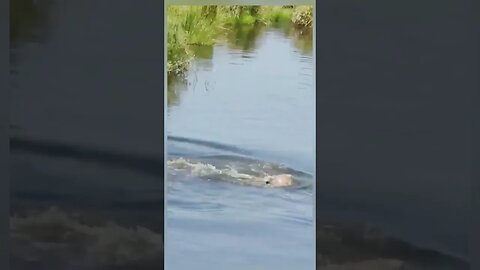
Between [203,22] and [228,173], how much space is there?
2.20 ft

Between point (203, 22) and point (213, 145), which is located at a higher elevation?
point (203, 22)

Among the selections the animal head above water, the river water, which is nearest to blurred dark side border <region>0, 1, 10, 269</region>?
the river water

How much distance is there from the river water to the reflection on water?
120 millimetres

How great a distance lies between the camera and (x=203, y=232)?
3.03 meters

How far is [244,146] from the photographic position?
3.04 m

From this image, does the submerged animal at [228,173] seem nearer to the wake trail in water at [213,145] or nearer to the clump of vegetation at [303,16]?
the wake trail in water at [213,145]

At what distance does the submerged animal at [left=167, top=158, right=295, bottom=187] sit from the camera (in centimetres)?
302

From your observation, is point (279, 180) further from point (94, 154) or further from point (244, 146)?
point (94, 154)
